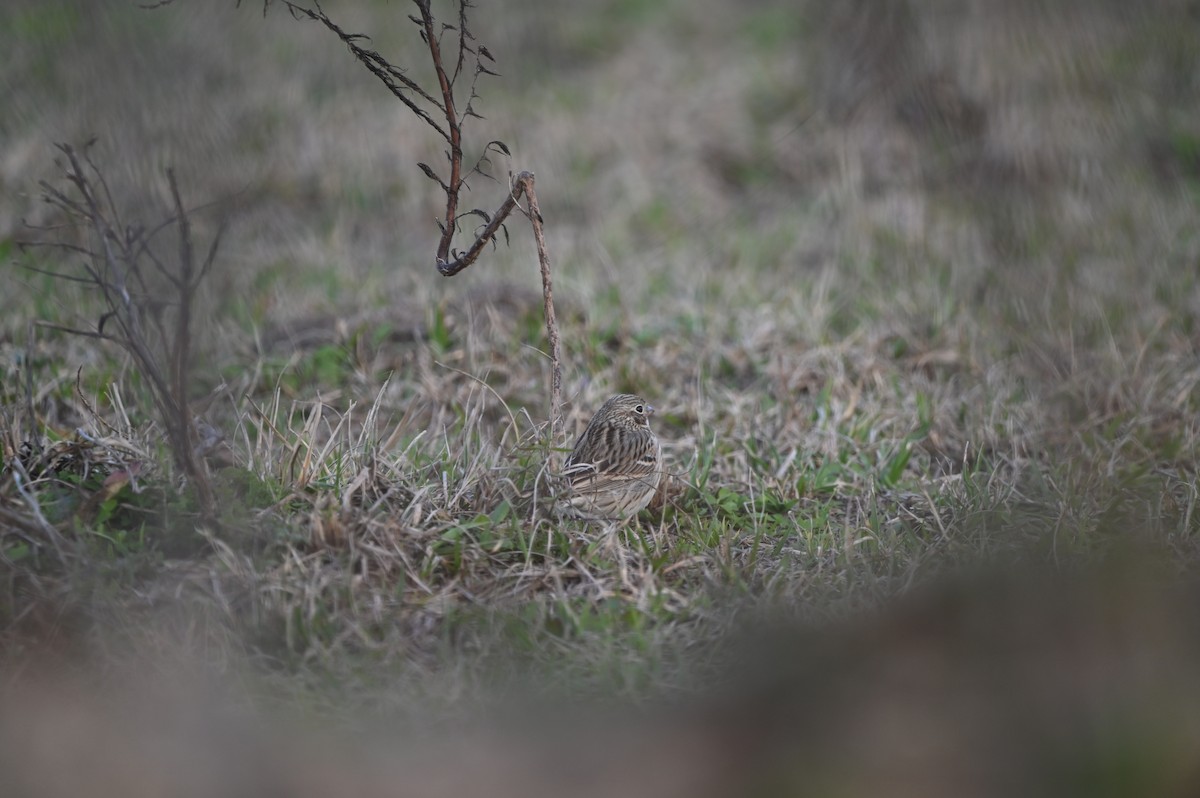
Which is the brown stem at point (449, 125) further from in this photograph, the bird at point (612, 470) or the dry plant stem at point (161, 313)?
the bird at point (612, 470)

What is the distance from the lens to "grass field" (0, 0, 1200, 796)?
68.1 inches

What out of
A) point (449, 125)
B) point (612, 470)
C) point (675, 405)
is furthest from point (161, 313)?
point (675, 405)

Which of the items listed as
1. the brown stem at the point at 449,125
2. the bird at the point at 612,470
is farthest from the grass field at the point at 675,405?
the brown stem at the point at 449,125

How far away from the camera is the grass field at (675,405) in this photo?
1730 millimetres

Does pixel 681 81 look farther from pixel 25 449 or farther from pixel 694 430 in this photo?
pixel 25 449

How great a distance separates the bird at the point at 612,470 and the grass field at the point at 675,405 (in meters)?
0.11

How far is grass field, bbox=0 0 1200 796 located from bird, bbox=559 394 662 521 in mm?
114

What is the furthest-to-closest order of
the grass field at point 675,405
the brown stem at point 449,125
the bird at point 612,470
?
the bird at point 612,470 → the brown stem at point 449,125 → the grass field at point 675,405

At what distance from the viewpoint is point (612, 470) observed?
13.1 ft

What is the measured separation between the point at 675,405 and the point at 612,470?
1354 mm

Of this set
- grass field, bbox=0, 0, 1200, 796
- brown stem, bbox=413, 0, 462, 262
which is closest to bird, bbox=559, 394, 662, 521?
grass field, bbox=0, 0, 1200, 796

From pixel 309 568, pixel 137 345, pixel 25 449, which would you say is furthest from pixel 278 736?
pixel 25 449

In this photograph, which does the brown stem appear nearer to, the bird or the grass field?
the grass field

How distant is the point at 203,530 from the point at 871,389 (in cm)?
350
